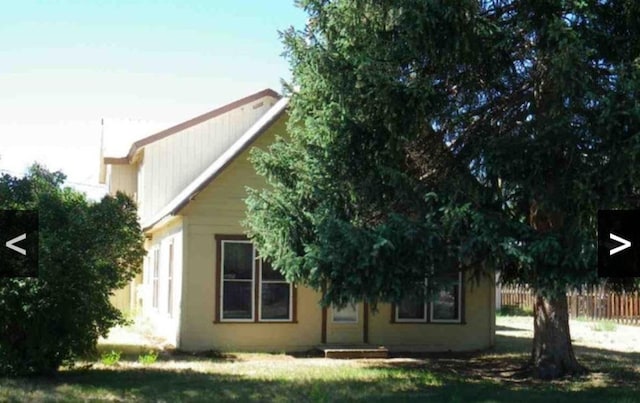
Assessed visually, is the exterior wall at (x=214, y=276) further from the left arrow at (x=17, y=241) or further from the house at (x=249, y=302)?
the left arrow at (x=17, y=241)

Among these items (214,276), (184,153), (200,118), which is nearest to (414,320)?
(214,276)

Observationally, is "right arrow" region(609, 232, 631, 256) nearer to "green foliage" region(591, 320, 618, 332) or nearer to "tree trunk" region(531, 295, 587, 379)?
"tree trunk" region(531, 295, 587, 379)

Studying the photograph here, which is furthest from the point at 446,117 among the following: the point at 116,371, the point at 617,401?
the point at 116,371

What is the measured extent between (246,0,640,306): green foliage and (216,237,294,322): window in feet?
→ 14.1

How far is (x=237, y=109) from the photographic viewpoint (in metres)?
26.1

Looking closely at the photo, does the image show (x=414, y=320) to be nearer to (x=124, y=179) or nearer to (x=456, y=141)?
(x=456, y=141)

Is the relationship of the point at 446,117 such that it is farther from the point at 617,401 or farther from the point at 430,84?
the point at 617,401

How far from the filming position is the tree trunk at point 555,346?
13.6 m

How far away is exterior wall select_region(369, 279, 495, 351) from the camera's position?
18281mm

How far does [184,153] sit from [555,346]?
50.0 feet

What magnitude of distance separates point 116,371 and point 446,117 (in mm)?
7343

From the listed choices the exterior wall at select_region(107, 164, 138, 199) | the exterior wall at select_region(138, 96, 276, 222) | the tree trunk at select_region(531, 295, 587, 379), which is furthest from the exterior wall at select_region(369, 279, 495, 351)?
the exterior wall at select_region(107, 164, 138, 199)

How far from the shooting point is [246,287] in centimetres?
1752

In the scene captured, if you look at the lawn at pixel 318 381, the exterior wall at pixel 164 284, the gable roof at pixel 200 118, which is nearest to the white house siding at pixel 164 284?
the exterior wall at pixel 164 284
